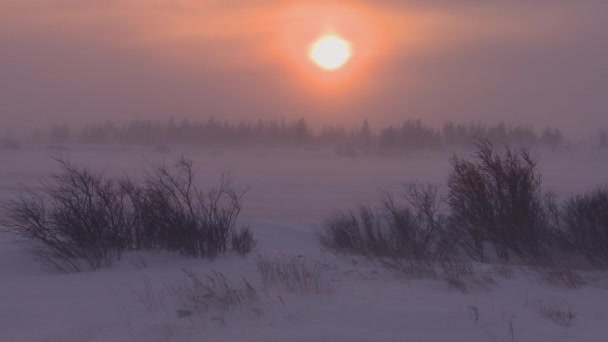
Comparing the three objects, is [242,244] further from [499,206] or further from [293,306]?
[499,206]

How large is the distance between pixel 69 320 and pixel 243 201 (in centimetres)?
3445

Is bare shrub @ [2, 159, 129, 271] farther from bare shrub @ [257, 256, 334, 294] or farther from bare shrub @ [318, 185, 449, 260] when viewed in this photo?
bare shrub @ [318, 185, 449, 260]

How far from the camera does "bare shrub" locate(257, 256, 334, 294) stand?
31.5 ft

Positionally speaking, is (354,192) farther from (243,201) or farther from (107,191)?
(107,191)

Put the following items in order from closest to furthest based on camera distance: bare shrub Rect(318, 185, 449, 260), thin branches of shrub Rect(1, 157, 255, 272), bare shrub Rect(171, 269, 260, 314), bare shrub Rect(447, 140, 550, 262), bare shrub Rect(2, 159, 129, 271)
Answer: bare shrub Rect(171, 269, 260, 314) < bare shrub Rect(2, 159, 129, 271) < thin branches of shrub Rect(1, 157, 255, 272) < bare shrub Rect(447, 140, 550, 262) < bare shrub Rect(318, 185, 449, 260)

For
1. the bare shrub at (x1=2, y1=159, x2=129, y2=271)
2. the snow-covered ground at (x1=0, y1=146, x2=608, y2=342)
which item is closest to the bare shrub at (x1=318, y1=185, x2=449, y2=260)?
the bare shrub at (x1=2, y1=159, x2=129, y2=271)

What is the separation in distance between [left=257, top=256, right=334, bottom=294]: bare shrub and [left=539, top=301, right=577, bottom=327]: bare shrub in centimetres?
266

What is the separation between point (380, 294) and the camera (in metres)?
9.55

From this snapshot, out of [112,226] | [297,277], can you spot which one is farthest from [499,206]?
[297,277]

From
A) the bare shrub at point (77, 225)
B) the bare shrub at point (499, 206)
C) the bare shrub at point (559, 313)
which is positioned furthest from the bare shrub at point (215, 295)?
the bare shrub at point (499, 206)

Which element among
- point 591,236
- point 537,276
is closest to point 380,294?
point 537,276

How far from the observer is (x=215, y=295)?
9234 mm

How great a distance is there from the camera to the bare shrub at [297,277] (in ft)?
31.5

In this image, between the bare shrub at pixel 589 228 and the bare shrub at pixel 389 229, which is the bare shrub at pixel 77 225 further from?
the bare shrub at pixel 589 228
